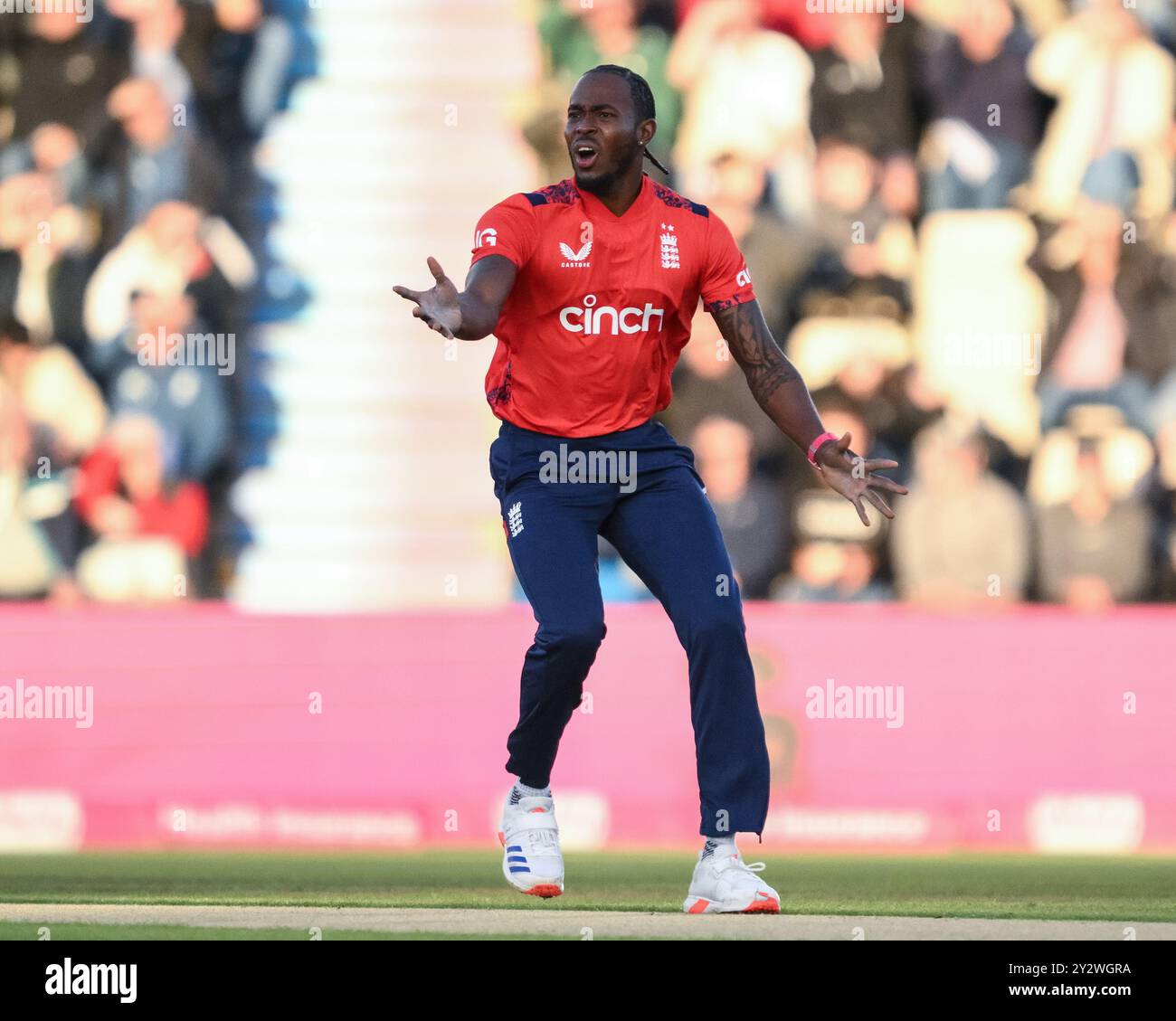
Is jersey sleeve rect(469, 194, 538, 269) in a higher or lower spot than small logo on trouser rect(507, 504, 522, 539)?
higher

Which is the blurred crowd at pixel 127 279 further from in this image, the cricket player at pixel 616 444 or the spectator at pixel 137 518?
the cricket player at pixel 616 444

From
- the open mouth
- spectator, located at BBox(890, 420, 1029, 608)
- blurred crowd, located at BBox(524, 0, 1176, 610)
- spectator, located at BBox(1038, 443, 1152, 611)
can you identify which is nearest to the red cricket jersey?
the open mouth

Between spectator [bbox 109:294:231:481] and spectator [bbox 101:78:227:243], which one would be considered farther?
spectator [bbox 101:78:227:243]

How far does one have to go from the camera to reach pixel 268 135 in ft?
41.2

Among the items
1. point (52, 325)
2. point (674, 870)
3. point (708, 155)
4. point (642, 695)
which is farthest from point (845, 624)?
point (52, 325)

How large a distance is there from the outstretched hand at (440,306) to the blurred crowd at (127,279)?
571cm

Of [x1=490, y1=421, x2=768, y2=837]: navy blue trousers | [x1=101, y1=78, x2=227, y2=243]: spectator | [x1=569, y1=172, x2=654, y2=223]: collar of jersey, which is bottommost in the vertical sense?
[x1=490, y1=421, x2=768, y2=837]: navy blue trousers

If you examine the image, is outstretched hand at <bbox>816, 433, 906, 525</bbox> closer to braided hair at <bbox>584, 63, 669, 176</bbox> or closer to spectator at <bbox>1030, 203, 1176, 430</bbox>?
braided hair at <bbox>584, 63, 669, 176</bbox>

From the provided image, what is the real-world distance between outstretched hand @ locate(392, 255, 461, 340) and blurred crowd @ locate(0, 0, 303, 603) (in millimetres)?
5712

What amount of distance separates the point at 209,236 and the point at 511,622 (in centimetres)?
341

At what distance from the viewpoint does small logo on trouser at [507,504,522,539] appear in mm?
6684

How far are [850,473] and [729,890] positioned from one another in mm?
1310

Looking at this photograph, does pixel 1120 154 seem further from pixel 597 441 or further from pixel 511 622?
pixel 597 441

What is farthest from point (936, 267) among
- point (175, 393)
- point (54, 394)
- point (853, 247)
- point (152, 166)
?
point (54, 394)
